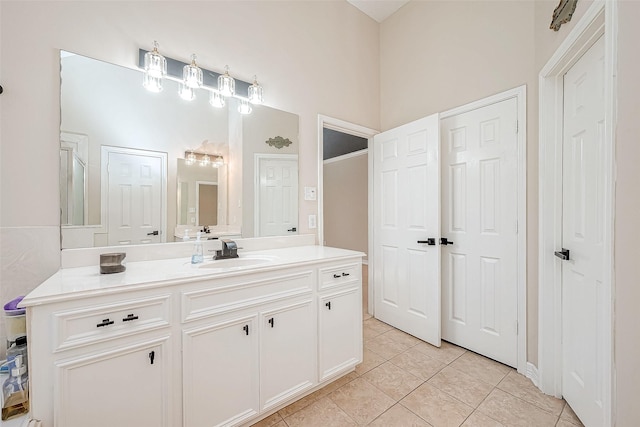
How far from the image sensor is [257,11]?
2029 millimetres

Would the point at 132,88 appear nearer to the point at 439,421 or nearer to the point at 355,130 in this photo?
the point at 355,130

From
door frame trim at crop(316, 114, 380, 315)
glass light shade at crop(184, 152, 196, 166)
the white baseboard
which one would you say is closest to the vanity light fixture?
glass light shade at crop(184, 152, 196, 166)

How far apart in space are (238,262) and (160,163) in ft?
2.65

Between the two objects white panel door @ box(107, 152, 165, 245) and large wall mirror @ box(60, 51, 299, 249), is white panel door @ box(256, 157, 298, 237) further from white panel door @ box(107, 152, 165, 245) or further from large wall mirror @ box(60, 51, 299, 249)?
white panel door @ box(107, 152, 165, 245)

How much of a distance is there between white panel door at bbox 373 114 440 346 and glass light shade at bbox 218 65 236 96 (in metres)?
1.58

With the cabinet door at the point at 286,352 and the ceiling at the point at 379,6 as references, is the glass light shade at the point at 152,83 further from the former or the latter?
the ceiling at the point at 379,6

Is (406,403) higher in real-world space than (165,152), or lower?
Result: lower

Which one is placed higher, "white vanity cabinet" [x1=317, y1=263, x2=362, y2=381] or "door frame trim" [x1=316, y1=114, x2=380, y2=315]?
"door frame trim" [x1=316, y1=114, x2=380, y2=315]

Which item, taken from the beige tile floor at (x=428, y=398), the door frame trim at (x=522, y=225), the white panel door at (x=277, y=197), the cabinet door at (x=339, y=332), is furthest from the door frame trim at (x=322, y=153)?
the door frame trim at (x=522, y=225)

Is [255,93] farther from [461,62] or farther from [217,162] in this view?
[461,62]

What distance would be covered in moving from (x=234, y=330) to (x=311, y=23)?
2.60 m

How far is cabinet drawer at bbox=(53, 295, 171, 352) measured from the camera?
929 mm

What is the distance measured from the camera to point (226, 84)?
1.83 metres

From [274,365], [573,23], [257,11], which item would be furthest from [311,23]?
[274,365]
